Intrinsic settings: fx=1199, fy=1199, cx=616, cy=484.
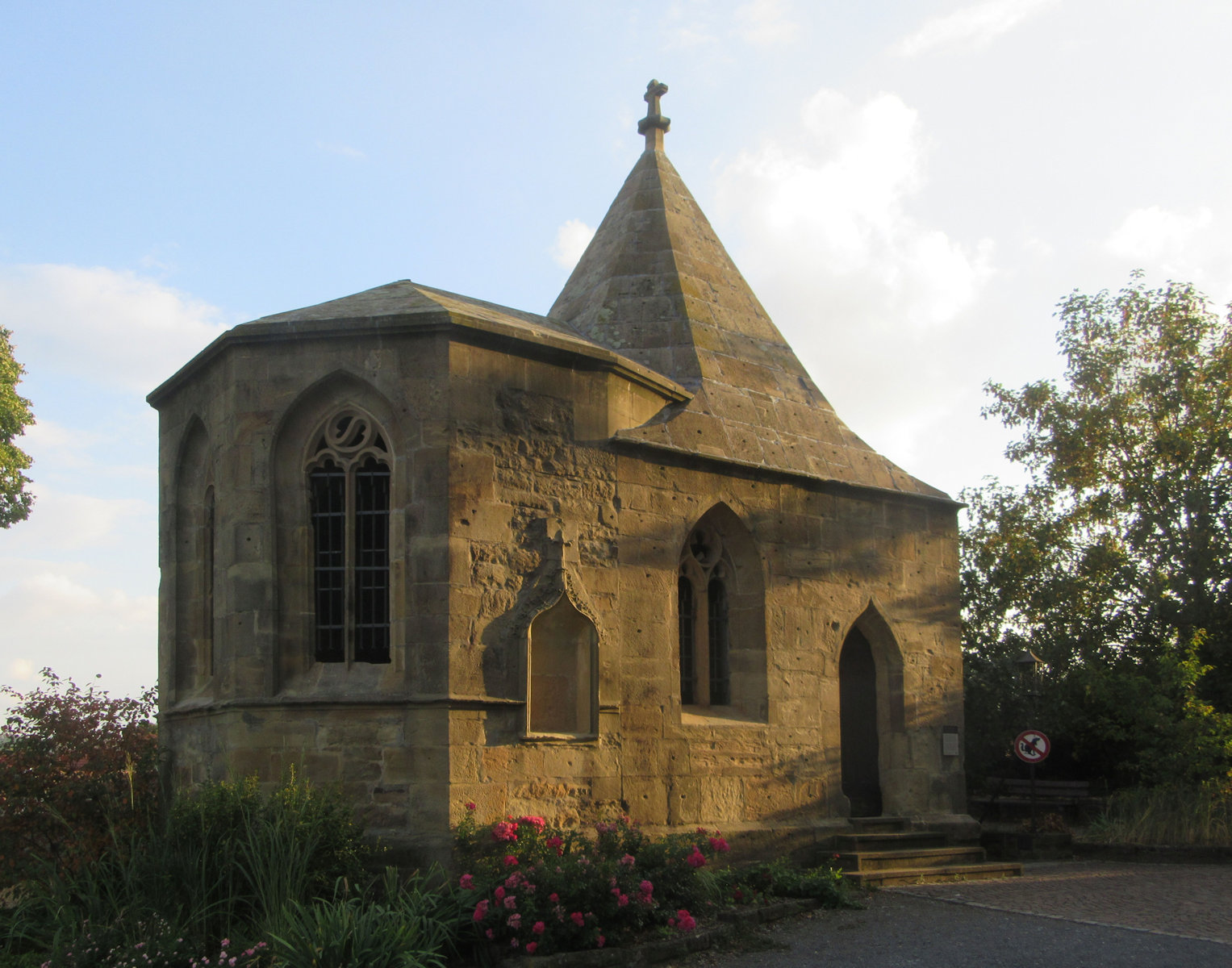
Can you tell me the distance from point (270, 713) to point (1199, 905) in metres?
7.94

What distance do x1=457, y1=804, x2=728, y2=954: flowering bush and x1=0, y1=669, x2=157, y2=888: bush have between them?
9.35ft

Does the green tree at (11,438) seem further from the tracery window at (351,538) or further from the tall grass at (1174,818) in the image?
the tall grass at (1174,818)

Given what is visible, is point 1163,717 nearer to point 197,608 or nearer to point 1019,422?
point 1019,422

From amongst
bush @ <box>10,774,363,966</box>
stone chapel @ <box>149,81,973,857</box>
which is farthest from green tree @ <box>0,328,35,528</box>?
bush @ <box>10,774,363,966</box>

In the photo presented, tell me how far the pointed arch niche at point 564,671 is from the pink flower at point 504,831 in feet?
3.31

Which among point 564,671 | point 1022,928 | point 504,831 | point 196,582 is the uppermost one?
point 196,582

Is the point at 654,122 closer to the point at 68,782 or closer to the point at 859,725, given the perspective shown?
the point at 859,725

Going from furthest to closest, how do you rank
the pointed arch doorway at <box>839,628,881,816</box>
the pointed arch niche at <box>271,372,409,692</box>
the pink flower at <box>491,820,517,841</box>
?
the pointed arch doorway at <box>839,628,881,816</box> → the pointed arch niche at <box>271,372,409,692</box> → the pink flower at <box>491,820,517,841</box>

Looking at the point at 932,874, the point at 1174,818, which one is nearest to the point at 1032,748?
the point at 1174,818

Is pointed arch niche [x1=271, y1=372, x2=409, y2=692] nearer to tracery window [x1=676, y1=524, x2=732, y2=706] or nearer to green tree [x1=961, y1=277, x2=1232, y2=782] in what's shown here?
tracery window [x1=676, y1=524, x2=732, y2=706]

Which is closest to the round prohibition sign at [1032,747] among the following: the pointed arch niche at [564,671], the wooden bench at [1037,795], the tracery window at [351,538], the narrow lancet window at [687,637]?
the wooden bench at [1037,795]

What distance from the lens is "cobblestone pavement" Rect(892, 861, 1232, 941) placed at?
938cm

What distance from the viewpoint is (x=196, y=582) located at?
37.1 feet

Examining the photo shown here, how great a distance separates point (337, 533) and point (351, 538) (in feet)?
0.62
